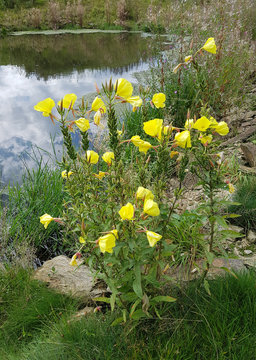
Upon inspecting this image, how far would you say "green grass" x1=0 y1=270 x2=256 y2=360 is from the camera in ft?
4.22

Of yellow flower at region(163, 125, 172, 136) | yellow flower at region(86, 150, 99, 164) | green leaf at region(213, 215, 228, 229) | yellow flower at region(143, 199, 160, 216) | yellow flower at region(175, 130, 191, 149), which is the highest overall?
yellow flower at region(163, 125, 172, 136)

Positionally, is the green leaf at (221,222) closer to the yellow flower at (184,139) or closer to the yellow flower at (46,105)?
the yellow flower at (184,139)

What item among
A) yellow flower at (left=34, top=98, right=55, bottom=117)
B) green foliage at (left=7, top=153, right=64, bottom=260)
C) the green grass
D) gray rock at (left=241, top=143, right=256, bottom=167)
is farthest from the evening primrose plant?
gray rock at (left=241, top=143, right=256, bottom=167)

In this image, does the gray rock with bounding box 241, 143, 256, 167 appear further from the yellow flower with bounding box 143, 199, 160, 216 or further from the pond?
the yellow flower with bounding box 143, 199, 160, 216

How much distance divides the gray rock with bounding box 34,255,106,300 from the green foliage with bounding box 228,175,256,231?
125 centimetres

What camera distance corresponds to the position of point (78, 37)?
1602 centimetres

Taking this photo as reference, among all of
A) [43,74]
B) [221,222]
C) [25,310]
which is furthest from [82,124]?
[43,74]

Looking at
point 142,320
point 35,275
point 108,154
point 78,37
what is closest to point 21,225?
point 35,275

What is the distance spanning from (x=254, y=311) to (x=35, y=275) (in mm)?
1537

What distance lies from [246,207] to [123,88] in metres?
1.71

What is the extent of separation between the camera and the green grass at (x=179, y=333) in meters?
1.29

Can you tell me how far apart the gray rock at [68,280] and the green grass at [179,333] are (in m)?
0.28

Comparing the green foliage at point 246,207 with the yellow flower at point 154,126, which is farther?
the green foliage at point 246,207

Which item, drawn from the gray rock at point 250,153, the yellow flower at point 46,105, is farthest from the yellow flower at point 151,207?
the gray rock at point 250,153
